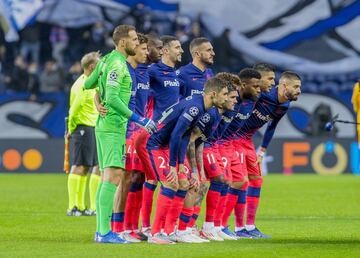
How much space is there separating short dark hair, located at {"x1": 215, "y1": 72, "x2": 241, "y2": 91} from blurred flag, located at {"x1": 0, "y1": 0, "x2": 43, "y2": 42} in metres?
24.6

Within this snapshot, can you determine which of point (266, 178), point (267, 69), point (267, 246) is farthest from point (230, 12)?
point (267, 246)

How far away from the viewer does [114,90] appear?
539 inches

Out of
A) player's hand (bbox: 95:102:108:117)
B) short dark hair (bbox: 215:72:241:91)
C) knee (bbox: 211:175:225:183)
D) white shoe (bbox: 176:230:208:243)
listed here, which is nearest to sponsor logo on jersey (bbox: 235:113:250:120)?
short dark hair (bbox: 215:72:241:91)

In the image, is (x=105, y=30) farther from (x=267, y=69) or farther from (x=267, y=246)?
(x=267, y=246)

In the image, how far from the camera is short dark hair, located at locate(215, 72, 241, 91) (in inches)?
564

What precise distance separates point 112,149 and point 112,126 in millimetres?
302

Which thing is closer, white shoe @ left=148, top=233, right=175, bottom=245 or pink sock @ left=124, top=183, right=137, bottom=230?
white shoe @ left=148, top=233, right=175, bottom=245

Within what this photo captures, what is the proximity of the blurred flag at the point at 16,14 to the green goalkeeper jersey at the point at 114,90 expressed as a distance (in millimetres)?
25086

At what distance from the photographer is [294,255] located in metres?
12.7

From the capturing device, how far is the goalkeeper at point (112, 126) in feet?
45.1

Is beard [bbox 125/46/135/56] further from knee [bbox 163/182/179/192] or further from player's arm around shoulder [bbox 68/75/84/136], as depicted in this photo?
player's arm around shoulder [bbox 68/75/84/136]

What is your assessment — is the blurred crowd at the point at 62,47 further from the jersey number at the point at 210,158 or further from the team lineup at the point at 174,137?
the jersey number at the point at 210,158

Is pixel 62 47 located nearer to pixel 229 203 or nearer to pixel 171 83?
pixel 229 203

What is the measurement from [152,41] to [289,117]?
22.9 m
